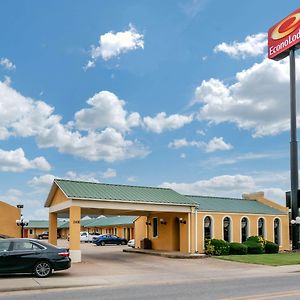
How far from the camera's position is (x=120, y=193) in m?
29.8

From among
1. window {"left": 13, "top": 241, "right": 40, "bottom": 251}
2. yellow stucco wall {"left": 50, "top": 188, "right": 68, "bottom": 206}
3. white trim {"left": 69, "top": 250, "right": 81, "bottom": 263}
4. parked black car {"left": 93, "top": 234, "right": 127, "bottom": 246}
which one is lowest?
parked black car {"left": 93, "top": 234, "right": 127, "bottom": 246}

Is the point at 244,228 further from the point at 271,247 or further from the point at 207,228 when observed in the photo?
the point at 207,228

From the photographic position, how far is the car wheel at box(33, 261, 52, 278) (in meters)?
17.5

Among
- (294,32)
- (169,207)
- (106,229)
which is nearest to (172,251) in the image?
(169,207)

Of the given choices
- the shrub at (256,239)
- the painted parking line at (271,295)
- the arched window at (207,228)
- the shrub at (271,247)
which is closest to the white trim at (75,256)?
the arched window at (207,228)

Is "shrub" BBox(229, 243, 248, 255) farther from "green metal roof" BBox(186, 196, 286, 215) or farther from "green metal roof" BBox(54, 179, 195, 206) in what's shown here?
"green metal roof" BBox(54, 179, 195, 206)

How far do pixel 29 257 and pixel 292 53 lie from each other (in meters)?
30.5

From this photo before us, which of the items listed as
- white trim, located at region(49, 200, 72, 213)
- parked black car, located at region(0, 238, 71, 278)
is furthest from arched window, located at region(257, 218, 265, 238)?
parked black car, located at region(0, 238, 71, 278)

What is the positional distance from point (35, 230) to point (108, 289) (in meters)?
70.6

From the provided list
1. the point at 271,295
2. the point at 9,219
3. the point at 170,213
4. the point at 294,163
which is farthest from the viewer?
the point at 294,163

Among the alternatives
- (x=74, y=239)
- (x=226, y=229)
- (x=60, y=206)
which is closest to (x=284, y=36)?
(x=226, y=229)

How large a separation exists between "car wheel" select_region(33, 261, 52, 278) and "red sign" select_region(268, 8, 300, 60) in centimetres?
2964

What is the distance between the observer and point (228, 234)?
3347 cm

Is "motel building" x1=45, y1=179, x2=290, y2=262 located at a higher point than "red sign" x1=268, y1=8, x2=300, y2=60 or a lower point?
lower
